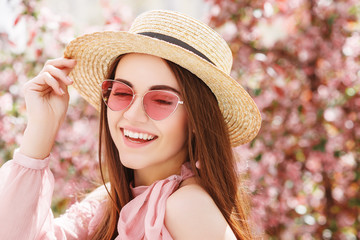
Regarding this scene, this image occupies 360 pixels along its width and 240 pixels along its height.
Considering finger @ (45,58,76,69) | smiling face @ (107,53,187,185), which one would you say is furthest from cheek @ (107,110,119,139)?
finger @ (45,58,76,69)

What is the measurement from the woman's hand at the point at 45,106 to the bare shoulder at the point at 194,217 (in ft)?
1.88

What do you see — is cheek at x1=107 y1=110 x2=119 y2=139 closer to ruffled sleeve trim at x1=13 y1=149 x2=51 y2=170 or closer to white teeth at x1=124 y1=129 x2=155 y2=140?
white teeth at x1=124 y1=129 x2=155 y2=140

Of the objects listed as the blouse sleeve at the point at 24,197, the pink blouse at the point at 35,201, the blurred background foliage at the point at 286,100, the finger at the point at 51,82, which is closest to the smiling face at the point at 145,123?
the pink blouse at the point at 35,201

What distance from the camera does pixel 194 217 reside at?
1310mm

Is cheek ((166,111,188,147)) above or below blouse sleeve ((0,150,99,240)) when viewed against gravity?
above

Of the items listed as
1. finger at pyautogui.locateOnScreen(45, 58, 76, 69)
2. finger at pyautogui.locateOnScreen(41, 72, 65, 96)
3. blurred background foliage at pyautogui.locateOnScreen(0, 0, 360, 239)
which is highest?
finger at pyautogui.locateOnScreen(45, 58, 76, 69)

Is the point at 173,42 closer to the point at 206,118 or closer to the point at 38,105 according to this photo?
the point at 206,118

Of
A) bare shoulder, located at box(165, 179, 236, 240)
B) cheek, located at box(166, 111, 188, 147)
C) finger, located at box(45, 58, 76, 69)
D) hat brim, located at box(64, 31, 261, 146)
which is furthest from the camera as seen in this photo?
finger, located at box(45, 58, 76, 69)

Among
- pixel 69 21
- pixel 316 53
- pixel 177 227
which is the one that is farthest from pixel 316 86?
pixel 177 227

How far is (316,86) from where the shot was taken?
3314mm

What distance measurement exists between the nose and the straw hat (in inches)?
7.2

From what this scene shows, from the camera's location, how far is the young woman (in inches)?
58.5

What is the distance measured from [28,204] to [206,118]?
74cm

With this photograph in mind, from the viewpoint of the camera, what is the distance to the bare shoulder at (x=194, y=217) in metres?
1.29
